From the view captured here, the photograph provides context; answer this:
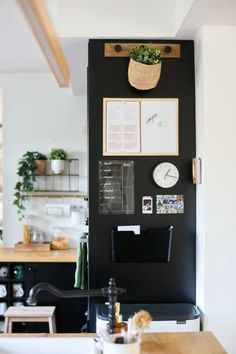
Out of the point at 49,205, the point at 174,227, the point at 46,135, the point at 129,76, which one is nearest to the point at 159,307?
the point at 174,227

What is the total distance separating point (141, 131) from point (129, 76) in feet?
1.18

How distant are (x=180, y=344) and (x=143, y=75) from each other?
1.62 m

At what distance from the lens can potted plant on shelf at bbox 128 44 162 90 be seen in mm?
2578

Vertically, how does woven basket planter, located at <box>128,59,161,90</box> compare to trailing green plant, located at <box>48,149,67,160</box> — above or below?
above

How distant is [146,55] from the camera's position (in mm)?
2582

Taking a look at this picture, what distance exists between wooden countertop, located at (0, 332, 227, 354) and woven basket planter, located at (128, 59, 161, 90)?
156 cm

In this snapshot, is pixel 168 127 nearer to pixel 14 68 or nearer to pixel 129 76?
pixel 129 76

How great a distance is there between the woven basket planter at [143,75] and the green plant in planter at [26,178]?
7.13 ft

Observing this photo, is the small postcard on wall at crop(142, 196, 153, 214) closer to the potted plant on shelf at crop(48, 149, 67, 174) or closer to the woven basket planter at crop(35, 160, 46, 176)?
the potted plant on shelf at crop(48, 149, 67, 174)

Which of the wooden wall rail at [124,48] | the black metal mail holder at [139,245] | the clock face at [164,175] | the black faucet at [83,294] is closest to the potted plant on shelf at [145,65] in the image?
the wooden wall rail at [124,48]

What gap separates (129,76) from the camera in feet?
8.86

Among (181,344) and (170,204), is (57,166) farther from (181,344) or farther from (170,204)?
(181,344)

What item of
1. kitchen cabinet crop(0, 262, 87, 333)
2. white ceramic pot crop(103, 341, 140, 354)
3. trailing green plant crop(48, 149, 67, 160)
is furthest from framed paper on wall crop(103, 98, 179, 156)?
trailing green plant crop(48, 149, 67, 160)

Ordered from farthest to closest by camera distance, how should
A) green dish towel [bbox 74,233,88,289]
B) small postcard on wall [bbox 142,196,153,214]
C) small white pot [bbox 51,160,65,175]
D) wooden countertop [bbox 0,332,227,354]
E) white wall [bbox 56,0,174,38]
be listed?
small white pot [bbox 51,160,65,175] < green dish towel [bbox 74,233,88,289] < small postcard on wall [bbox 142,196,153,214] < white wall [bbox 56,0,174,38] < wooden countertop [bbox 0,332,227,354]
